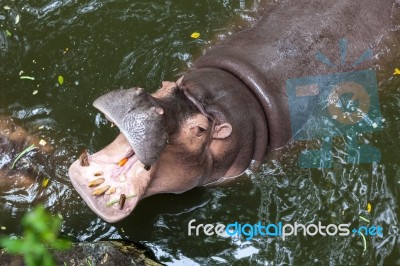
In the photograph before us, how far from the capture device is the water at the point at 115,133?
14.8 feet

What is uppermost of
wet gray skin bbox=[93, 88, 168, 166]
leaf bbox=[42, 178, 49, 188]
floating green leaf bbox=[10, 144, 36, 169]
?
wet gray skin bbox=[93, 88, 168, 166]

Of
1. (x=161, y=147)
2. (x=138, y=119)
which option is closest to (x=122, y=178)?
(x=161, y=147)

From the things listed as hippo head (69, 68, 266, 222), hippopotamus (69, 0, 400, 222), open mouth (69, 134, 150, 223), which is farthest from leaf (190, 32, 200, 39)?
open mouth (69, 134, 150, 223)

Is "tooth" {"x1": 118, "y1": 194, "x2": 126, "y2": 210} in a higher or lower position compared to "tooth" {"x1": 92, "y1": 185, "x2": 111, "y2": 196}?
lower

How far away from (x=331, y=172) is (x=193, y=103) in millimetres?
1522

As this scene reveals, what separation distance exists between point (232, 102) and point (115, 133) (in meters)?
1.22

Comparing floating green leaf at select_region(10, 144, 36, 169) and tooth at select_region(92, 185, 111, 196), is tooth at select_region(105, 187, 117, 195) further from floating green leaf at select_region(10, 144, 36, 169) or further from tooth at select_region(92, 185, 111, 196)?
floating green leaf at select_region(10, 144, 36, 169)

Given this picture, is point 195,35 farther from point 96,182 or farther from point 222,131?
point 96,182

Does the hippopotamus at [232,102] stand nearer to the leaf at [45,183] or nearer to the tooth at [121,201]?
the tooth at [121,201]

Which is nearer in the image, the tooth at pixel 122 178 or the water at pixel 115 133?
the tooth at pixel 122 178

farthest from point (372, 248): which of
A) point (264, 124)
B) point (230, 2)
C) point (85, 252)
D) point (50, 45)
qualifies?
point (50, 45)

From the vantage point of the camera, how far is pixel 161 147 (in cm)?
315

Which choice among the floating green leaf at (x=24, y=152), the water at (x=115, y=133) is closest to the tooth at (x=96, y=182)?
the water at (x=115, y=133)

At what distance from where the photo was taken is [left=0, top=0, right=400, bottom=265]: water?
4.50 metres
